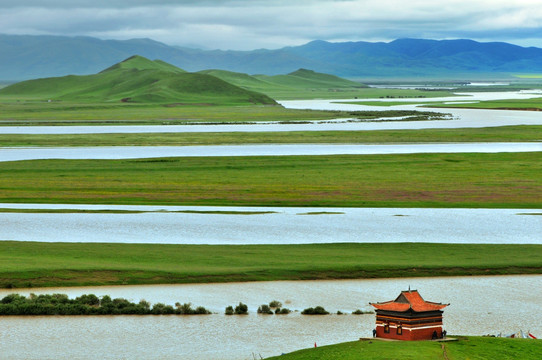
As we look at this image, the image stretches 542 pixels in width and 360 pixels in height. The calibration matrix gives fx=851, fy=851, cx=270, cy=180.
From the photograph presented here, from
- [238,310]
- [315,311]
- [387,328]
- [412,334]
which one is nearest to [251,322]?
[238,310]

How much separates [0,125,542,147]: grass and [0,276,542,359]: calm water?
7155cm

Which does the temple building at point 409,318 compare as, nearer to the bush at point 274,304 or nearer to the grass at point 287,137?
the bush at point 274,304

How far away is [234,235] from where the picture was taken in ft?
168

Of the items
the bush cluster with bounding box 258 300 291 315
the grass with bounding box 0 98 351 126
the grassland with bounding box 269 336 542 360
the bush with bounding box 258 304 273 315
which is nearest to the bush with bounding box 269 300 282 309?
the bush cluster with bounding box 258 300 291 315

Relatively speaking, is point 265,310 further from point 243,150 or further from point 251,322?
point 243,150

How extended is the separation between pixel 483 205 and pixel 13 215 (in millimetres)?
34038

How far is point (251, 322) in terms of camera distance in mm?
34344

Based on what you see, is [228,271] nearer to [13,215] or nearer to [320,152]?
[13,215]

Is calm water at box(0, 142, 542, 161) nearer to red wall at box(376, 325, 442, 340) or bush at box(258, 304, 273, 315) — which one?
bush at box(258, 304, 273, 315)

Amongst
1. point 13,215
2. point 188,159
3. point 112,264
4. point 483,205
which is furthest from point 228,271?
point 188,159

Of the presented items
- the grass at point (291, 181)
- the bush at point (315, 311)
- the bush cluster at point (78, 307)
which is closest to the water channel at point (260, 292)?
the bush at point (315, 311)

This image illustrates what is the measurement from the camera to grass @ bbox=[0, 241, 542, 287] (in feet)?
136

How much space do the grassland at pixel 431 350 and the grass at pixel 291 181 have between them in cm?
3560

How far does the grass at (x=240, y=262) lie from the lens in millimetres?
41312
